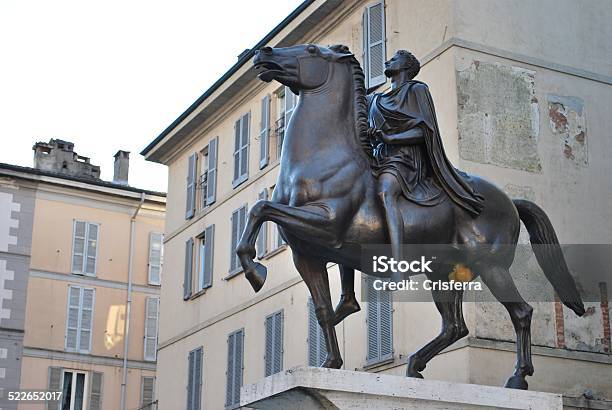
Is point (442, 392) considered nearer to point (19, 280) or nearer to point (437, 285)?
point (437, 285)

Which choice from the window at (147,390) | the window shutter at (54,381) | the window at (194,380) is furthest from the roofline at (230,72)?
the window at (147,390)

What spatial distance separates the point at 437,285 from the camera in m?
7.50

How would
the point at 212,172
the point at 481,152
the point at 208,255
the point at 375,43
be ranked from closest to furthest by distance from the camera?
the point at 481,152 < the point at 375,43 < the point at 208,255 < the point at 212,172

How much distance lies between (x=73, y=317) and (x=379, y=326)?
608 inches

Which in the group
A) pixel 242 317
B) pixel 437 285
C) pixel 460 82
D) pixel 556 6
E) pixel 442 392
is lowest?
pixel 442 392

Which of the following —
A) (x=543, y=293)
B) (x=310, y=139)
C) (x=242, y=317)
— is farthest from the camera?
(x=242, y=317)

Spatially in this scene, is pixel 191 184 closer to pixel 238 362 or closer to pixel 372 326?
pixel 238 362

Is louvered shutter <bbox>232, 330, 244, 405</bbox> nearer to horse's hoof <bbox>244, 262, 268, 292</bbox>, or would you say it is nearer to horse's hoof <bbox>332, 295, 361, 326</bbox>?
horse's hoof <bbox>332, 295, 361, 326</bbox>

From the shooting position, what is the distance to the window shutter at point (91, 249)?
3063 cm

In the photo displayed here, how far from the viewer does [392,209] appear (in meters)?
6.96

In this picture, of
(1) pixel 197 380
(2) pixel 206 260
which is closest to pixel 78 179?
(2) pixel 206 260

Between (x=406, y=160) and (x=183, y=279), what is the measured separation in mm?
17305

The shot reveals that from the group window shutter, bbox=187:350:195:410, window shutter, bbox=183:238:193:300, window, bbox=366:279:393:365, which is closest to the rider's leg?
window, bbox=366:279:393:365

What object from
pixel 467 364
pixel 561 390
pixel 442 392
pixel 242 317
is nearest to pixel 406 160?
pixel 442 392
